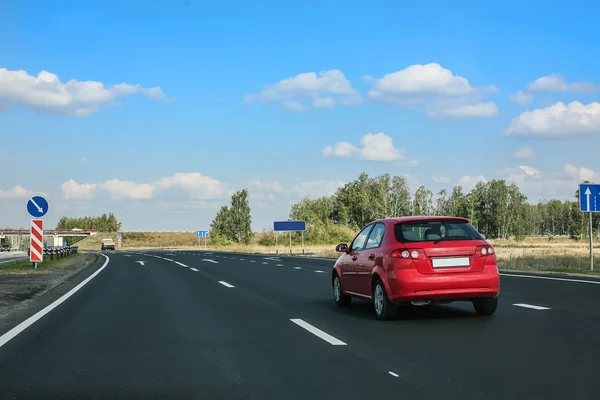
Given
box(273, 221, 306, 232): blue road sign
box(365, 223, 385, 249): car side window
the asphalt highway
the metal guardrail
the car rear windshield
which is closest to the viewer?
the asphalt highway

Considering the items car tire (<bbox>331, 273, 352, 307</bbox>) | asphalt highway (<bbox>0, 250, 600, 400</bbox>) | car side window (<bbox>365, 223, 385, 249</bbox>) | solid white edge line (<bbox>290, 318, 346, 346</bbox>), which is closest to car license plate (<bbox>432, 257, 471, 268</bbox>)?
asphalt highway (<bbox>0, 250, 600, 400</bbox>)

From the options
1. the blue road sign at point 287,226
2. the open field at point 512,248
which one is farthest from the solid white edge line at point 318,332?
the blue road sign at point 287,226

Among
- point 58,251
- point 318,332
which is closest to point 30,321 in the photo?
point 318,332

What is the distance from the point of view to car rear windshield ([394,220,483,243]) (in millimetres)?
10062

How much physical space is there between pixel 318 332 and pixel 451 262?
90.3 inches

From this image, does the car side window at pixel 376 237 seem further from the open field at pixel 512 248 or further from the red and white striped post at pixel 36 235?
the red and white striped post at pixel 36 235

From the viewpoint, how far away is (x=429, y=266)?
9766 mm

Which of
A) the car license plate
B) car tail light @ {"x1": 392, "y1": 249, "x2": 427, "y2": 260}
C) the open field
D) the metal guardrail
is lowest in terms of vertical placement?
the open field

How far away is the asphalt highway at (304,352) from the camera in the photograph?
5.59m

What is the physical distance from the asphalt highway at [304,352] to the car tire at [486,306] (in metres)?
0.16

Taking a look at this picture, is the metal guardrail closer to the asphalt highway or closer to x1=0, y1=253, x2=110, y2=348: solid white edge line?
x1=0, y1=253, x2=110, y2=348: solid white edge line

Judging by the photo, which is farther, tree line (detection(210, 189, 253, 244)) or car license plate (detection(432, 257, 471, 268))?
tree line (detection(210, 189, 253, 244))

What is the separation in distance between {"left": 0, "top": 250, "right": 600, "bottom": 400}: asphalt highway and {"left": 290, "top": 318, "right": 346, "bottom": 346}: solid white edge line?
0.04m

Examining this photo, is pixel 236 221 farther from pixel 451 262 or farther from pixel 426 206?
pixel 451 262
